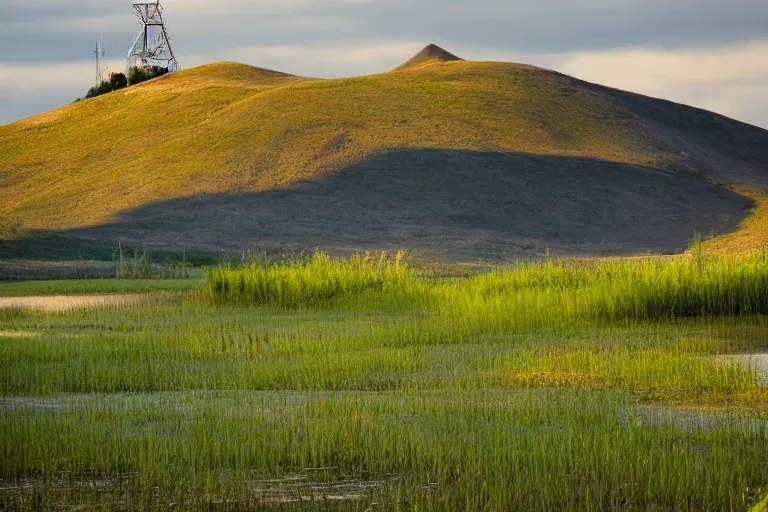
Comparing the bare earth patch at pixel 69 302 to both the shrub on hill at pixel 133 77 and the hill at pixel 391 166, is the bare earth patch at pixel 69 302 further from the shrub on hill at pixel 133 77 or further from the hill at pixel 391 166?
the shrub on hill at pixel 133 77

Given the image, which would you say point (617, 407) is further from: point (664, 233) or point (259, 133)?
point (259, 133)

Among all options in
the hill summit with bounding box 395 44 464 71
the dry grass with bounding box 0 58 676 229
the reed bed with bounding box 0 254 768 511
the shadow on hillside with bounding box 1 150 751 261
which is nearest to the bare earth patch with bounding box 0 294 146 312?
the reed bed with bounding box 0 254 768 511

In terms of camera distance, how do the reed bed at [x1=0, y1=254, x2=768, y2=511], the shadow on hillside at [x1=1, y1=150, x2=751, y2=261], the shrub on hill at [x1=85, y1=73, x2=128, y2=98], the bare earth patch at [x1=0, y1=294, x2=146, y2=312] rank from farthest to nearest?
1. the shrub on hill at [x1=85, y1=73, x2=128, y2=98]
2. the shadow on hillside at [x1=1, y1=150, x2=751, y2=261]
3. the bare earth patch at [x1=0, y1=294, x2=146, y2=312]
4. the reed bed at [x1=0, y1=254, x2=768, y2=511]

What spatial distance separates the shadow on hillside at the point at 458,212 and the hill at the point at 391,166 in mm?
137

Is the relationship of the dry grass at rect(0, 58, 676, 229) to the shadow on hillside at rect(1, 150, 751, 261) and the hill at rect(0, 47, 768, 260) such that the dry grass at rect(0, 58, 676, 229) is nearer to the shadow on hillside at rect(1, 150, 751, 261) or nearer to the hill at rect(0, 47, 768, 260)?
the hill at rect(0, 47, 768, 260)

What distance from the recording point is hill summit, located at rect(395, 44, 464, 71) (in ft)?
297

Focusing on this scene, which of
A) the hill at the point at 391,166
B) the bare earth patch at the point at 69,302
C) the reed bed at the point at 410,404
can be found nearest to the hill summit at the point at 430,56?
the hill at the point at 391,166

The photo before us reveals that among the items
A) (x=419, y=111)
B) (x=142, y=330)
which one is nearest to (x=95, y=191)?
(x=419, y=111)

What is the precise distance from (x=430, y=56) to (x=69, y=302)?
7255 cm

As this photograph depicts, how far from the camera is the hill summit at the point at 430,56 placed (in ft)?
297

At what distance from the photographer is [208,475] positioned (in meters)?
7.06

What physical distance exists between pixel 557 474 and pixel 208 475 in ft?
6.93

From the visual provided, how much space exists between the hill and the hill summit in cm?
868

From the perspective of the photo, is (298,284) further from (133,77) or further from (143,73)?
(143,73)
